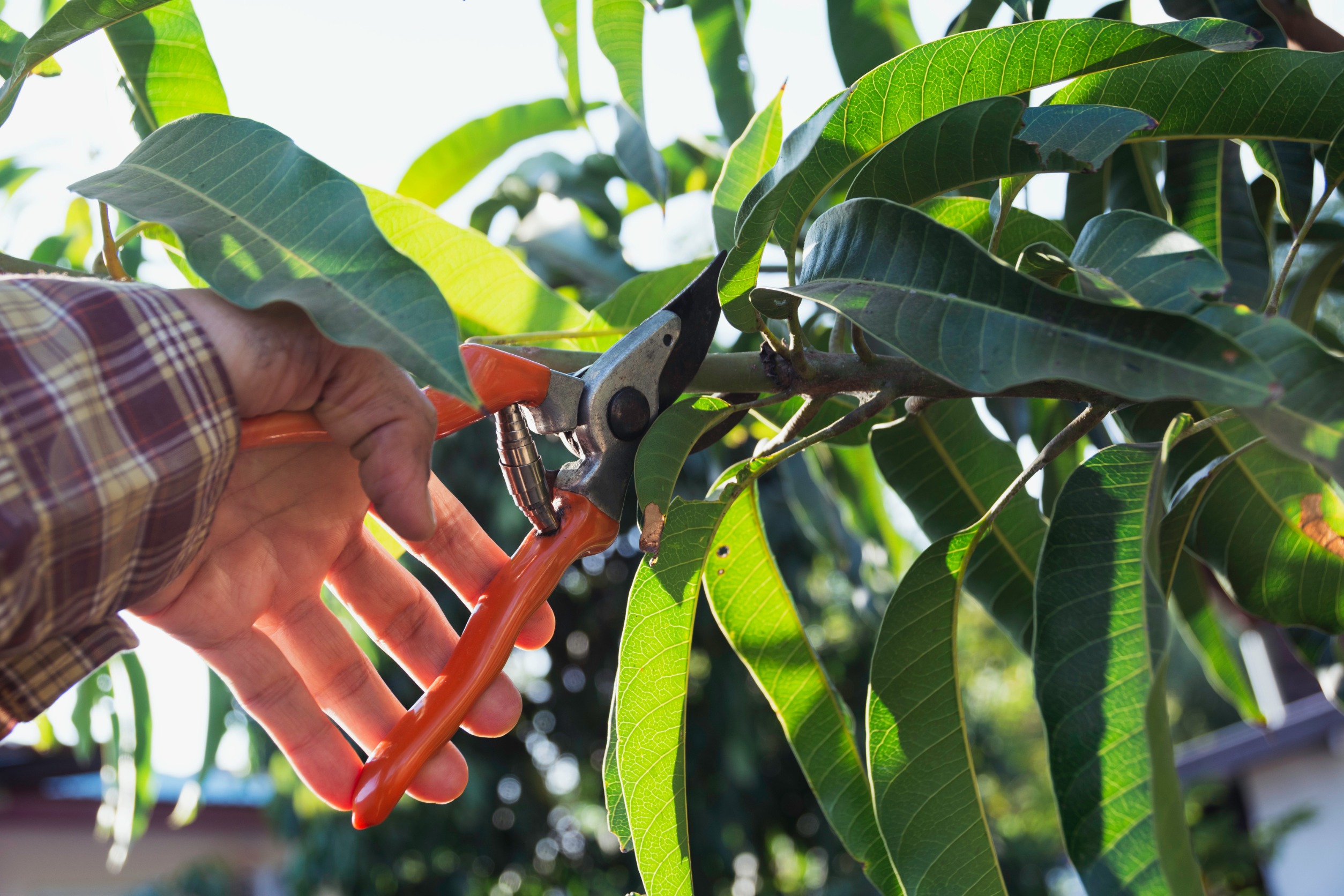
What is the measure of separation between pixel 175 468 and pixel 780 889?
13.4 feet

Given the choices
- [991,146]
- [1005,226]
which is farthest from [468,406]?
[1005,226]

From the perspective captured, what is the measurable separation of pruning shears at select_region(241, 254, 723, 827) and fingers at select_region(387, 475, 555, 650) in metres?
0.03

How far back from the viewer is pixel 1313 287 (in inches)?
42.3

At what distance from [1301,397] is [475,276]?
65 centimetres

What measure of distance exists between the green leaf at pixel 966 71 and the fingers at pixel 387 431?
0.28 metres

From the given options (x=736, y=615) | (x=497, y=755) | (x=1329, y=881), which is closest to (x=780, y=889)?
(x=497, y=755)

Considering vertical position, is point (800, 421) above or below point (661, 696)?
above

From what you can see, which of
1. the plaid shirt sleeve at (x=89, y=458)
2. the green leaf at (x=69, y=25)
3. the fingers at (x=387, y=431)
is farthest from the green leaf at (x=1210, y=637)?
the green leaf at (x=69, y=25)

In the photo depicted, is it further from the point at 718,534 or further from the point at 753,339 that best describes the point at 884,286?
the point at 753,339

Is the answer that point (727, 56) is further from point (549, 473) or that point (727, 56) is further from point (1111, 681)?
point (1111, 681)

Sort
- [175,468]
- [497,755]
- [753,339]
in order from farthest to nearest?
Result: [497,755]
[753,339]
[175,468]

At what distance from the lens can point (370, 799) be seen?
674 mm

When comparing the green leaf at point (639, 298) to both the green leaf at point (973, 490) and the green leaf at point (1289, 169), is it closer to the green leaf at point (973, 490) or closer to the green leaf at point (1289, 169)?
the green leaf at point (973, 490)

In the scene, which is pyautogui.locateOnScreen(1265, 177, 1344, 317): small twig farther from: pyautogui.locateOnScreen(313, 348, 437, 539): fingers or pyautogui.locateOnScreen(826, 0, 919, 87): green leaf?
pyautogui.locateOnScreen(313, 348, 437, 539): fingers
